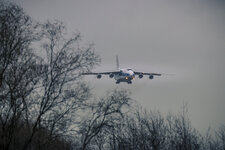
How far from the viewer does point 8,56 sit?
13203mm

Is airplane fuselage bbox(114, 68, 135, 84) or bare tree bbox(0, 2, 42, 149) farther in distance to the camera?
airplane fuselage bbox(114, 68, 135, 84)

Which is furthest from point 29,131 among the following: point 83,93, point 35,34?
point 35,34

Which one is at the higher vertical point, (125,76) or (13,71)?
(125,76)

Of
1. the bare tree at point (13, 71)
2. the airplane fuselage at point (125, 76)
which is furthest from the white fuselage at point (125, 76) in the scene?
the bare tree at point (13, 71)

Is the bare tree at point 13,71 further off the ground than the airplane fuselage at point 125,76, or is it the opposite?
the airplane fuselage at point 125,76

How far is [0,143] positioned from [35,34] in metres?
5.43

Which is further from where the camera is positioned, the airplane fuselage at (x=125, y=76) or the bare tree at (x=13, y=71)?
the airplane fuselage at (x=125, y=76)

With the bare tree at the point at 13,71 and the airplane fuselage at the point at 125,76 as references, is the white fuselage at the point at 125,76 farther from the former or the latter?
the bare tree at the point at 13,71

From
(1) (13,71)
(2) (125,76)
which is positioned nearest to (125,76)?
(2) (125,76)

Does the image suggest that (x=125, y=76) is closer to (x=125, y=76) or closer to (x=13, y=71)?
(x=125, y=76)

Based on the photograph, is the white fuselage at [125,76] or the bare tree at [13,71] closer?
the bare tree at [13,71]

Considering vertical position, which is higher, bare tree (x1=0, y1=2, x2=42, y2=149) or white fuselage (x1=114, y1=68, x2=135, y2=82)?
white fuselage (x1=114, y1=68, x2=135, y2=82)

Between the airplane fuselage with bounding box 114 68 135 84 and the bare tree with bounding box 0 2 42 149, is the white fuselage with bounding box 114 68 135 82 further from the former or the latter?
the bare tree with bounding box 0 2 42 149

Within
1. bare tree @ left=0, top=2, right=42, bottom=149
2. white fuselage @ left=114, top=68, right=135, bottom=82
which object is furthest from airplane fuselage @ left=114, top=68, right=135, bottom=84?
bare tree @ left=0, top=2, right=42, bottom=149
